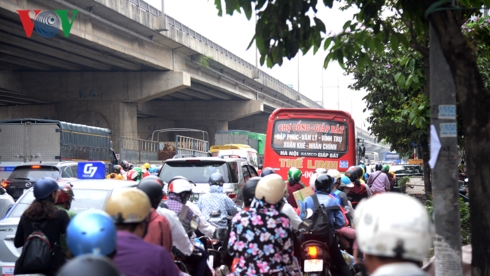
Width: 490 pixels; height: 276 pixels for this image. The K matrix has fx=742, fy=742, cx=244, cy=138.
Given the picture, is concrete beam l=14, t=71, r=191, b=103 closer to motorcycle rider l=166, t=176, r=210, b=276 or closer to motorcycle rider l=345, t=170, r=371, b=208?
motorcycle rider l=345, t=170, r=371, b=208

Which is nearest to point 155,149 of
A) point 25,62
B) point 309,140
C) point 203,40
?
point 203,40

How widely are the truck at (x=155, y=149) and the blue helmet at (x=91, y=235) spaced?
3362cm

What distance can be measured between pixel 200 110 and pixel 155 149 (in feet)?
50.4

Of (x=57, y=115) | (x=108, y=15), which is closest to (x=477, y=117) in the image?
(x=108, y=15)

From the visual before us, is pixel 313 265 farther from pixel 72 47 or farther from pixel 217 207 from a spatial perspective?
pixel 72 47

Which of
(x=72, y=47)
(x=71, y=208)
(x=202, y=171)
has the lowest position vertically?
(x=71, y=208)

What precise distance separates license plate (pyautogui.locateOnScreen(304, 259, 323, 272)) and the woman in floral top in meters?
2.09

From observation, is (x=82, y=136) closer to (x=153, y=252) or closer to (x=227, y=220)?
(x=227, y=220)

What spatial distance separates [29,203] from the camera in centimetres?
906

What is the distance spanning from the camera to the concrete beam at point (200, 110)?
5689cm

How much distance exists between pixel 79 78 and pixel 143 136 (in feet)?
90.4

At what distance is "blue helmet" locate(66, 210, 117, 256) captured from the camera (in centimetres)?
279

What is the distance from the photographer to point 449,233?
5.75m

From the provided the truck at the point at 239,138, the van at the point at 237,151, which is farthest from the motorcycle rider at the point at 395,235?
the truck at the point at 239,138
